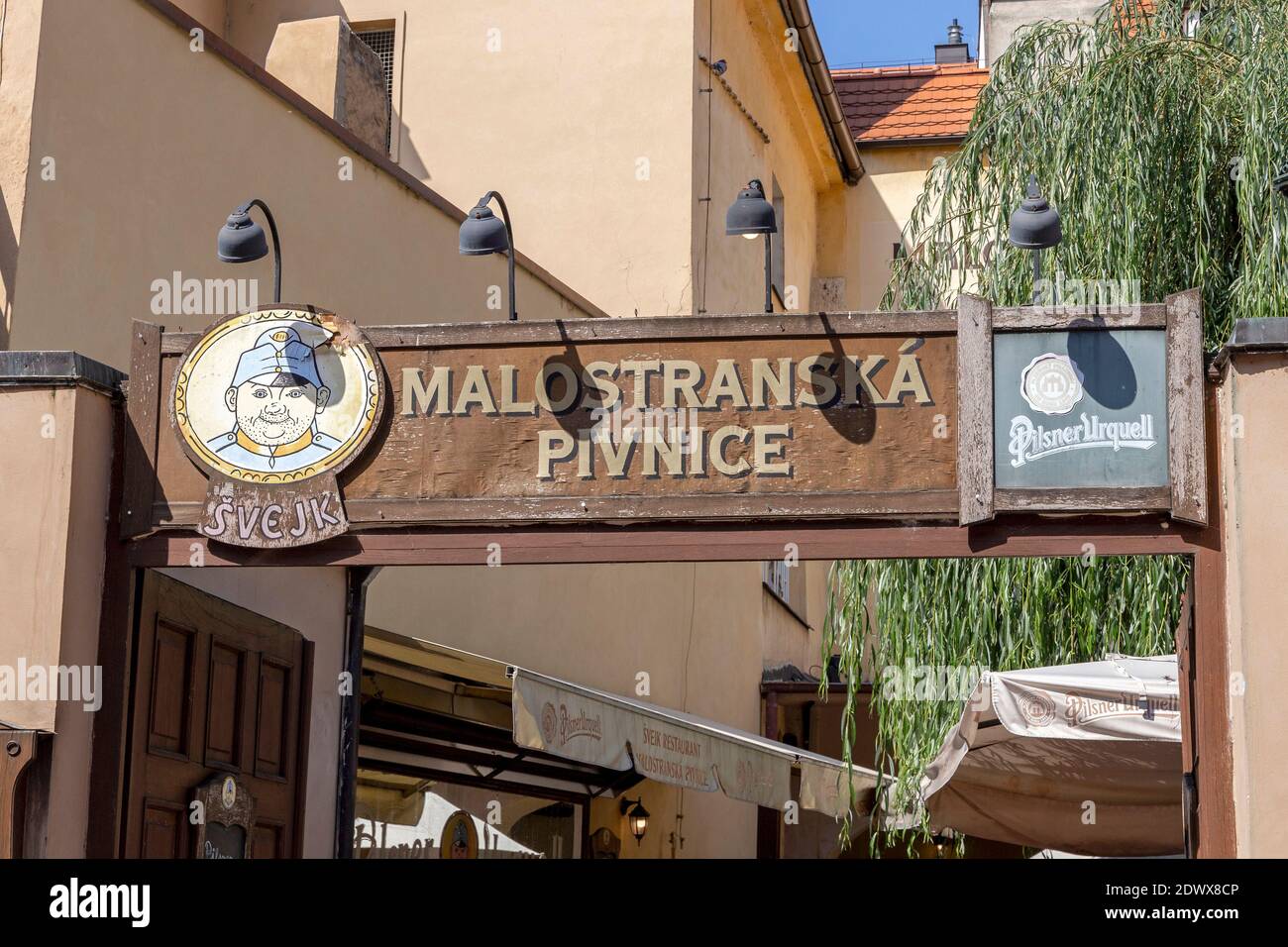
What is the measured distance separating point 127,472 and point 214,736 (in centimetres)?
146

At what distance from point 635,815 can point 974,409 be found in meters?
8.75

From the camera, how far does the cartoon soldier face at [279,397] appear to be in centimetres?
632

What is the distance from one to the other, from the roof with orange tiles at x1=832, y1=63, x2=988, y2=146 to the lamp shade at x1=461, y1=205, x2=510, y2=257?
13768 mm

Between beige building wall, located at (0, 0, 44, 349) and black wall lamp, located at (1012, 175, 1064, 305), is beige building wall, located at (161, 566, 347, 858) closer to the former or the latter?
beige building wall, located at (0, 0, 44, 349)

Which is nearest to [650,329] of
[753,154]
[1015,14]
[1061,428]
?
[1061,428]

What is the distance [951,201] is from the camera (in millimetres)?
11156

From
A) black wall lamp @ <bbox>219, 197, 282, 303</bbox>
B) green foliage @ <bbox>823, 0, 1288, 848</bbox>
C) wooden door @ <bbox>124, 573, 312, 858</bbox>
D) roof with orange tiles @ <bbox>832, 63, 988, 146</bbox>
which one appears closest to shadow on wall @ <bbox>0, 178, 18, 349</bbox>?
black wall lamp @ <bbox>219, 197, 282, 303</bbox>

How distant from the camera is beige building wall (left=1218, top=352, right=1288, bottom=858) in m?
5.51

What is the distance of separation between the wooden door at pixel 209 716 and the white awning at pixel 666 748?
44.2 inches

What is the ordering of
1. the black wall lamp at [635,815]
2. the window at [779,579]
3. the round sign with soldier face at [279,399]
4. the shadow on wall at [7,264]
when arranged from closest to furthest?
the round sign with soldier face at [279,399], the shadow on wall at [7,264], the black wall lamp at [635,815], the window at [779,579]

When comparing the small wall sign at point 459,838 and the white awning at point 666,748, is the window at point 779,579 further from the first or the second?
the small wall sign at point 459,838
